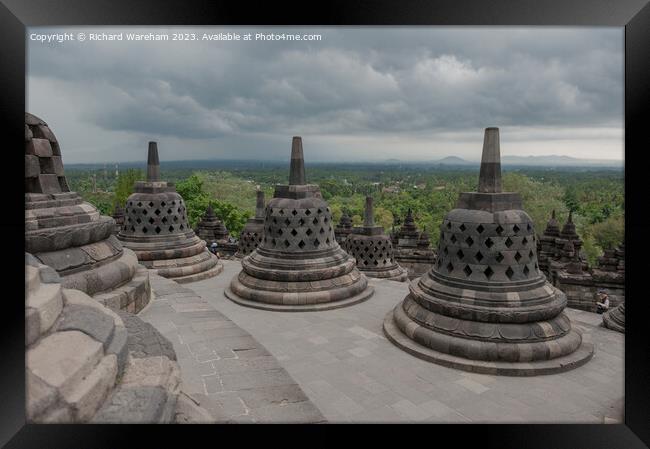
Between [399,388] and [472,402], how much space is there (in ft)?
2.54

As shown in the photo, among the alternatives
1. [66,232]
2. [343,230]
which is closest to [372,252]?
[343,230]

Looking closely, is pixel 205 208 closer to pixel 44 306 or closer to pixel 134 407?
pixel 44 306

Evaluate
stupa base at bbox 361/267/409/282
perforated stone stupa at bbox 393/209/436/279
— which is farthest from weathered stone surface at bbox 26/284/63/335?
perforated stone stupa at bbox 393/209/436/279

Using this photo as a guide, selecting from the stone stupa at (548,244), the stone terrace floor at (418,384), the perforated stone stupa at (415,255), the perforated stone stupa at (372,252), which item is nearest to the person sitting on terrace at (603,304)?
the perforated stone stupa at (372,252)

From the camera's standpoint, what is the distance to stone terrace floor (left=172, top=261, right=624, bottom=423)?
13.9ft

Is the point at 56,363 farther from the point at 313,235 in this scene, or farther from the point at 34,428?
the point at 313,235

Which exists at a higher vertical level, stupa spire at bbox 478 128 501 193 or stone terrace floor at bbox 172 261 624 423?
stupa spire at bbox 478 128 501 193

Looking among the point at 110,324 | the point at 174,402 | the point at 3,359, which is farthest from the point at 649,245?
the point at 3,359

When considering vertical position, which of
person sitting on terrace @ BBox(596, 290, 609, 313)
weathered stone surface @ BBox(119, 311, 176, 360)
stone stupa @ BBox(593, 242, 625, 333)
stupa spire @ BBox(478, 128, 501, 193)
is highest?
stupa spire @ BBox(478, 128, 501, 193)

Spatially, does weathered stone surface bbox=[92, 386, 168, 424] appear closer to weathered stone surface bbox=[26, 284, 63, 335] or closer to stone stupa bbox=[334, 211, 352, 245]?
weathered stone surface bbox=[26, 284, 63, 335]

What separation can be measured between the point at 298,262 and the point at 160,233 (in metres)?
4.08

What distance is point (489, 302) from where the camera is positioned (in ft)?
18.0

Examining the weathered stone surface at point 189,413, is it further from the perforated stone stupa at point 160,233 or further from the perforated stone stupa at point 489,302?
the perforated stone stupa at point 160,233

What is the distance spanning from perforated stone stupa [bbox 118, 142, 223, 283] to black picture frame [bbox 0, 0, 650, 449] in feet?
23.2
